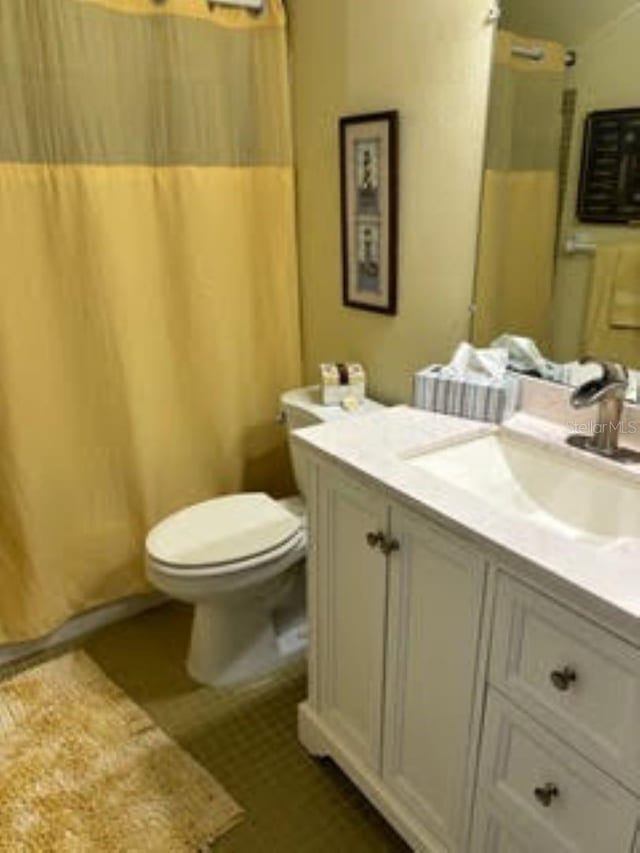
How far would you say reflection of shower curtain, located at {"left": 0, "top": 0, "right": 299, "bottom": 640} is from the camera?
1.67 meters

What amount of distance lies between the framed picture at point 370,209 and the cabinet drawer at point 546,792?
45.7 inches

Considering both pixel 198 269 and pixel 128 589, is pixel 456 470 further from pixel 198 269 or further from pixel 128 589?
pixel 128 589

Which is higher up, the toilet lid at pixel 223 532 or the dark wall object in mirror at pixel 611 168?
the dark wall object in mirror at pixel 611 168

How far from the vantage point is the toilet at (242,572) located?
5.57 feet

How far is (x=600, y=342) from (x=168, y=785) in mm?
1448

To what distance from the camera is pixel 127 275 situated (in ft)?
6.10

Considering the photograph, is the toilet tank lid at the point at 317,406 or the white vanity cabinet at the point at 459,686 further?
the toilet tank lid at the point at 317,406

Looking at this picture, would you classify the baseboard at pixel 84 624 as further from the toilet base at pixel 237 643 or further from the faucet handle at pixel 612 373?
the faucet handle at pixel 612 373

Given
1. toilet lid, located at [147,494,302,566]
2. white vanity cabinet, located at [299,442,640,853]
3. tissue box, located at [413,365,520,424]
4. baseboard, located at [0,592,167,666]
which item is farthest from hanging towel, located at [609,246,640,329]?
baseboard, located at [0,592,167,666]

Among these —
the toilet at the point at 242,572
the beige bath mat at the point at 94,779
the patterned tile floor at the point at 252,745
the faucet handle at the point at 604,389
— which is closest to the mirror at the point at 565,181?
the faucet handle at the point at 604,389

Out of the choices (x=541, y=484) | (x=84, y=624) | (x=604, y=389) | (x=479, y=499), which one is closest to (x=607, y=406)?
(x=604, y=389)

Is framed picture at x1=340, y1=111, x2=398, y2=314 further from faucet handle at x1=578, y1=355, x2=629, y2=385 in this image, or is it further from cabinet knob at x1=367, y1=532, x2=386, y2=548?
cabinet knob at x1=367, y1=532, x2=386, y2=548

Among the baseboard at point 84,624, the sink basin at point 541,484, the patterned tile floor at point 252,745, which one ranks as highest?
the sink basin at point 541,484

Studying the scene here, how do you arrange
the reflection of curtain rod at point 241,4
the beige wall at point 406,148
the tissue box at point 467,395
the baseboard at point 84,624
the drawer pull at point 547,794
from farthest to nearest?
the baseboard at point 84,624 < the reflection of curtain rod at point 241,4 < the beige wall at point 406,148 < the tissue box at point 467,395 < the drawer pull at point 547,794
